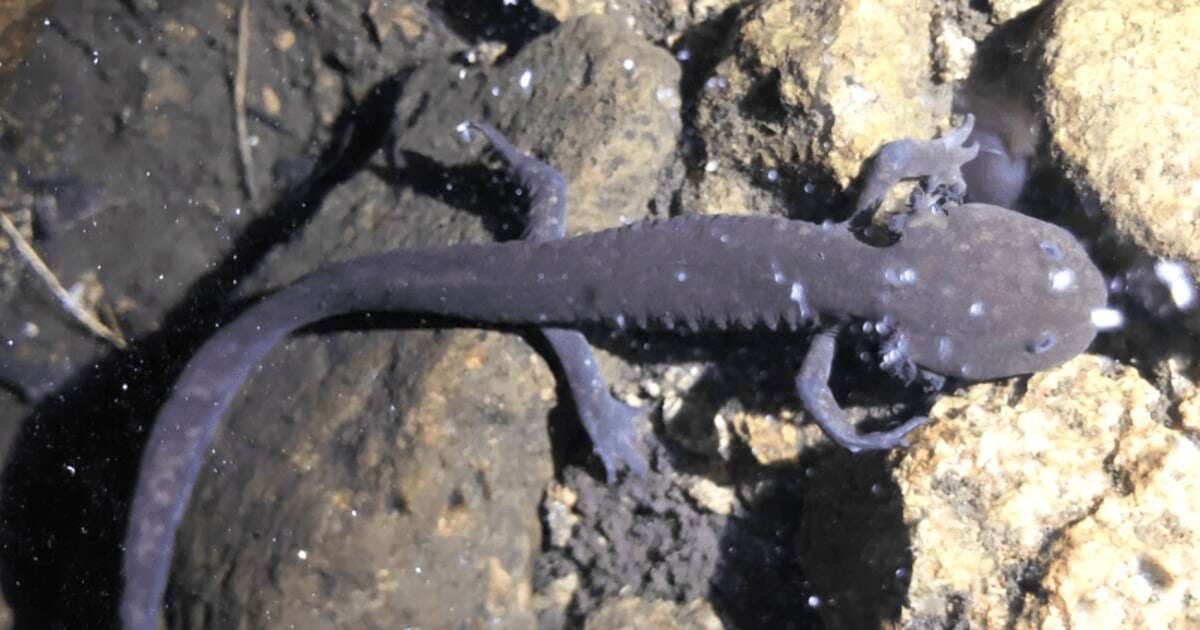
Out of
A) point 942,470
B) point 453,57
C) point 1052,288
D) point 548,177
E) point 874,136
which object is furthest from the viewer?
point 453,57

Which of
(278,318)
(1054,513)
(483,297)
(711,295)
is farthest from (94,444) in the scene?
(1054,513)

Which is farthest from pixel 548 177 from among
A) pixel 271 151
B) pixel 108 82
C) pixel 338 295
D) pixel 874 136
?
pixel 108 82

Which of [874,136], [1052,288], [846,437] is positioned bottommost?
[846,437]

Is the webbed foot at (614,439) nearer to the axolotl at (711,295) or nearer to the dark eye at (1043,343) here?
the axolotl at (711,295)

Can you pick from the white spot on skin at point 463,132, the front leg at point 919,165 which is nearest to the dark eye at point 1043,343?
the front leg at point 919,165

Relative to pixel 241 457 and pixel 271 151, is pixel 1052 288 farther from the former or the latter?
pixel 271 151

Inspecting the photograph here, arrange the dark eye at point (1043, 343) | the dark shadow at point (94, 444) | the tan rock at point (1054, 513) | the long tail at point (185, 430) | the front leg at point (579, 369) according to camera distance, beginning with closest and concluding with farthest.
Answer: the tan rock at point (1054, 513) < the dark eye at point (1043, 343) < the long tail at point (185, 430) < the front leg at point (579, 369) < the dark shadow at point (94, 444)

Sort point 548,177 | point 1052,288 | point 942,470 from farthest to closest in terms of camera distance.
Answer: point 548,177 → point 1052,288 → point 942,470
